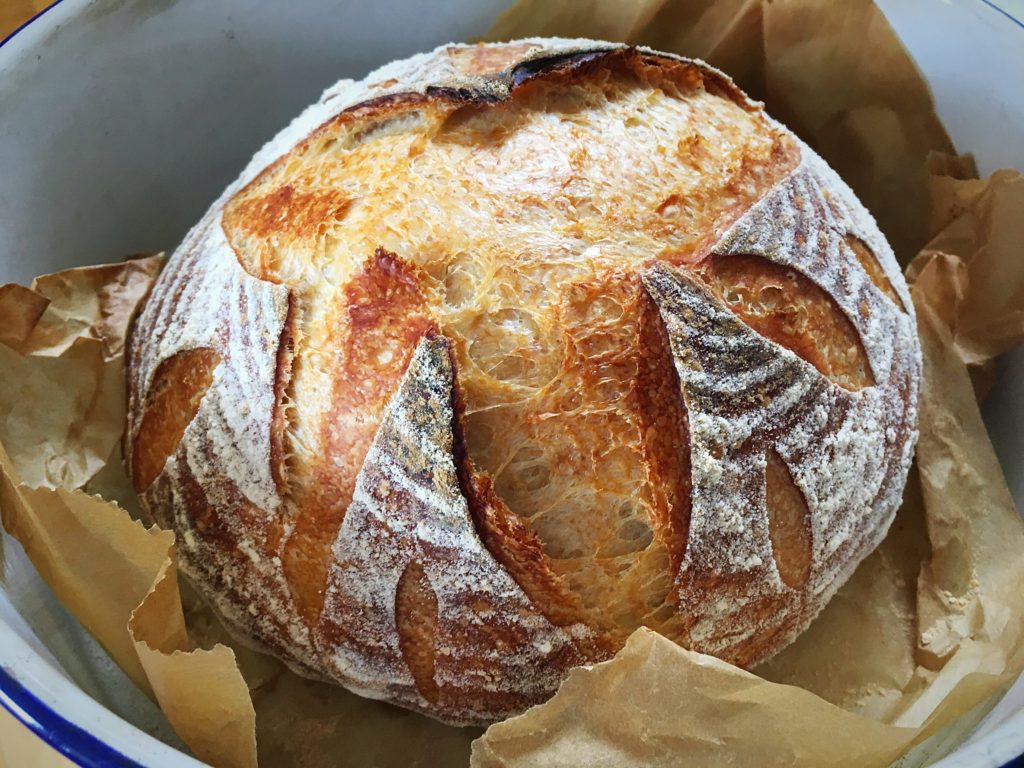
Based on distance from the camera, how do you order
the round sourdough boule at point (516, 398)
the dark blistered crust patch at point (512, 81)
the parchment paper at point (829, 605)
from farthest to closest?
the dark blistered crust patch at point (512, 81) → the round sourdough boule at point (516, 398) → the parchment paper at point (829, 605)

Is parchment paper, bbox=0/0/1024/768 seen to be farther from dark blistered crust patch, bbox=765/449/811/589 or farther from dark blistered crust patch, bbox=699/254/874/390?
dark blistered crust patch, bbox=699/254/874/390

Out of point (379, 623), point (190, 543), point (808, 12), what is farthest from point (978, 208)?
point (190, 543)

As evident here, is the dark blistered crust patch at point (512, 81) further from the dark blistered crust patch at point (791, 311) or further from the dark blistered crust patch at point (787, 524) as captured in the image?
the dark blistered crust patch at point (787, 524)

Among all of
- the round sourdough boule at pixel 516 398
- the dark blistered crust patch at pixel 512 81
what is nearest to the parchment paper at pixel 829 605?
the round sourdough boule at pixel 516 398

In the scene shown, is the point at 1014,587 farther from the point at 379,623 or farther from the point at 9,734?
the point at 9,734

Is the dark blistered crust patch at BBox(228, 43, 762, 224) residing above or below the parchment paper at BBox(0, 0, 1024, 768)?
above

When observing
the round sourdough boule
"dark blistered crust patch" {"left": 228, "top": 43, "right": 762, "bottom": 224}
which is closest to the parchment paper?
the round sourdough boule

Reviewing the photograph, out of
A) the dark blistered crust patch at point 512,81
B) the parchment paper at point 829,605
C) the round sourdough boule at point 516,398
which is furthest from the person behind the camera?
the dark blistered crust patch at point 512,81
